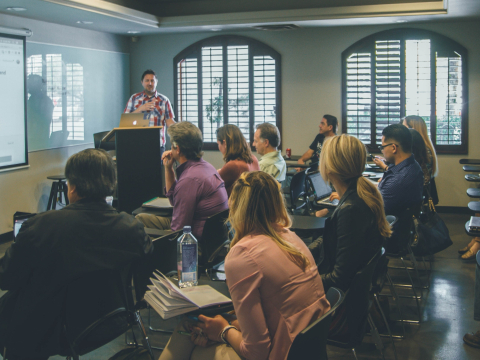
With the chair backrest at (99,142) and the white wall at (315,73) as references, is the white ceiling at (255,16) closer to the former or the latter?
the white wall at (315,73)

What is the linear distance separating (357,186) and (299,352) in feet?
3.69

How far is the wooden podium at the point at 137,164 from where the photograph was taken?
4.60 m

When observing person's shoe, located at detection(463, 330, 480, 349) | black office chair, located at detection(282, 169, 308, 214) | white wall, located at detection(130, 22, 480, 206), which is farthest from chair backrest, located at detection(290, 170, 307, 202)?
person's shoe, located at detection(463, 330, 480, 349)

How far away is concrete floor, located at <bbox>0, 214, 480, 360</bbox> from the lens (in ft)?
9.73

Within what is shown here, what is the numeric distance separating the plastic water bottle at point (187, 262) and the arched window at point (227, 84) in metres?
5.34

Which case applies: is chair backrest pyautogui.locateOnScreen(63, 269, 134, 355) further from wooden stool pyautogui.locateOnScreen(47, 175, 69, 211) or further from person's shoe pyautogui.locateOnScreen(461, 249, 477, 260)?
wooden stool pyautogui.locateOnScreen(47, 175, 69, 211)

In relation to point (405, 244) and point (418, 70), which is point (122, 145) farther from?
point (418, 70)

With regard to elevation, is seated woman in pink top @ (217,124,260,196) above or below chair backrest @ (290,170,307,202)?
above

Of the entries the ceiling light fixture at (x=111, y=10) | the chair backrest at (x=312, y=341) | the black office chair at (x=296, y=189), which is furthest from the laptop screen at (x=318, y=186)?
the ceiling light fixture at (x=111, y=10)

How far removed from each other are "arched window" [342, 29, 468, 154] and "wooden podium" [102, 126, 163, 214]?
367cm

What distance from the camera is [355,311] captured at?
2.11m

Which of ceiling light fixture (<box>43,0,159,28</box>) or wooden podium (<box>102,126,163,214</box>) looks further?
ceiling light fixture (<box>43,0,159,28</box>)

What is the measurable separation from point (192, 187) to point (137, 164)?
1.71m

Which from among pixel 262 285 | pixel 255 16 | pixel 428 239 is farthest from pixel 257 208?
pixel 255 16
